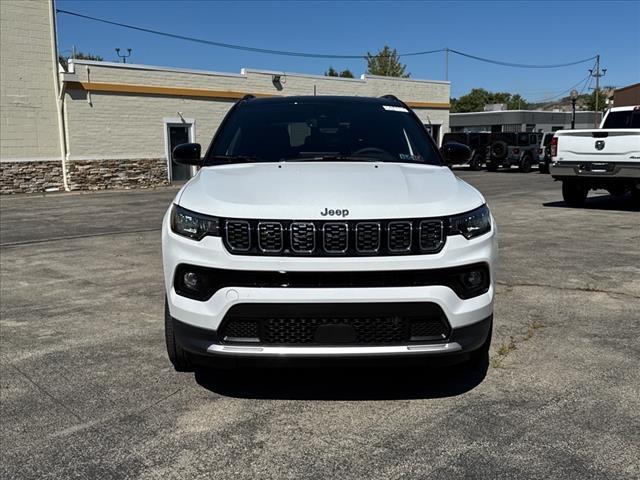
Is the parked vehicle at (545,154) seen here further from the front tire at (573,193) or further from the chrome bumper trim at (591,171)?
the chrome bumper trim at (591,171)

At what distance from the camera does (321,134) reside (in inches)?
179

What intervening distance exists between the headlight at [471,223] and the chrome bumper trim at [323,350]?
614 millimetres

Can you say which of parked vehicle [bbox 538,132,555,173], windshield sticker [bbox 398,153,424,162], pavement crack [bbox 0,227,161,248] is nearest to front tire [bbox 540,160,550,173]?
parked vehicle [bbox 538,132,555,173]

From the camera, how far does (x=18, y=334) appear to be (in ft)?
15.8

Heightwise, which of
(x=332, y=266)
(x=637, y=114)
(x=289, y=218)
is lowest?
(x=332, y=266)

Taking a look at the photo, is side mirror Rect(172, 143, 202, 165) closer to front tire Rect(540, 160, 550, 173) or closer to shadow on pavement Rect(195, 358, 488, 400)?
shadow on pavement Rect(195, 358, 488, 400)

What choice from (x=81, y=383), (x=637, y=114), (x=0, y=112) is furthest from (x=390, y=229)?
(x=0, y=112)

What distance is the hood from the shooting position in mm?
3078

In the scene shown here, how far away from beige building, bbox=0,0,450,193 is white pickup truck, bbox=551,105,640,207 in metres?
16.0

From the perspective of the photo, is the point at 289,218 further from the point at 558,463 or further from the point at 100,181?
the point at 100,181

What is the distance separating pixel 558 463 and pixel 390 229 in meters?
1.38

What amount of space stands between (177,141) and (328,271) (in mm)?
22861

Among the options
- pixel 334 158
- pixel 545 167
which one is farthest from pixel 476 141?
pixel 334 158

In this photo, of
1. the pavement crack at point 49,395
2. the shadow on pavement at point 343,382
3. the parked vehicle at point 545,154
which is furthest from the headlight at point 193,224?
the parked vehicle at point 545,154
